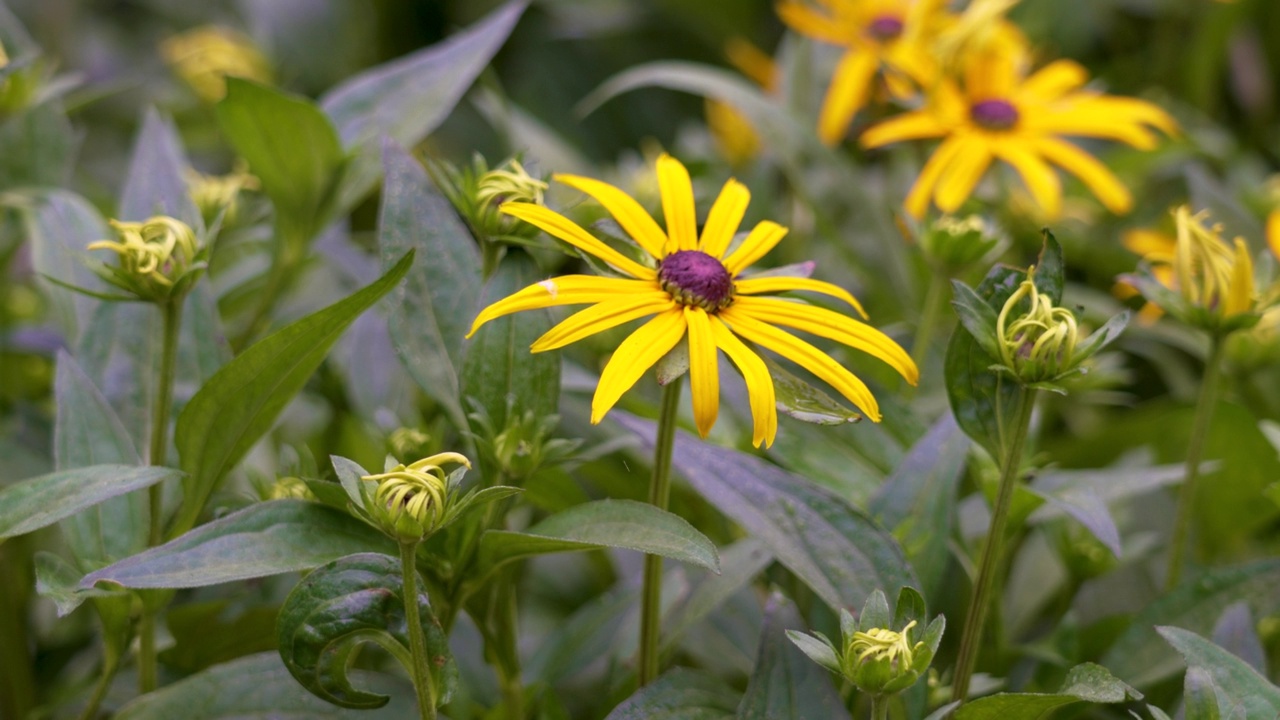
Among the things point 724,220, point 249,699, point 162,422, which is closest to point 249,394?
point 162,422

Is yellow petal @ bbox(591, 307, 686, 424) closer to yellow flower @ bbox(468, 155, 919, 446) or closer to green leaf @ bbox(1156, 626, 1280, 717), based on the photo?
yellow flower @ bbox(468, 155, 919, 446)

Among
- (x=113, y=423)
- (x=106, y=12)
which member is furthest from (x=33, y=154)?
(x=106, y=12)

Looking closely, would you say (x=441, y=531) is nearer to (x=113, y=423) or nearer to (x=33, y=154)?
(x=113, y=423)

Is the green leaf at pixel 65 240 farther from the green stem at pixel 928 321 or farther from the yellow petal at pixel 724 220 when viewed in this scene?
the green stem at pixel 928 321

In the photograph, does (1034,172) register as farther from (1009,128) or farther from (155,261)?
(155,261)

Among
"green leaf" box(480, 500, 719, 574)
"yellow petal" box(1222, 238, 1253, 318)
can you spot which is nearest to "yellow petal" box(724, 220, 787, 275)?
"green leaf" box(480, 500, 719, 574)

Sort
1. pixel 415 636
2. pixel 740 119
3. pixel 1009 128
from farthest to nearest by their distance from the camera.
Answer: pixel 740 119, pixel 1009 128, pixel 415 636
